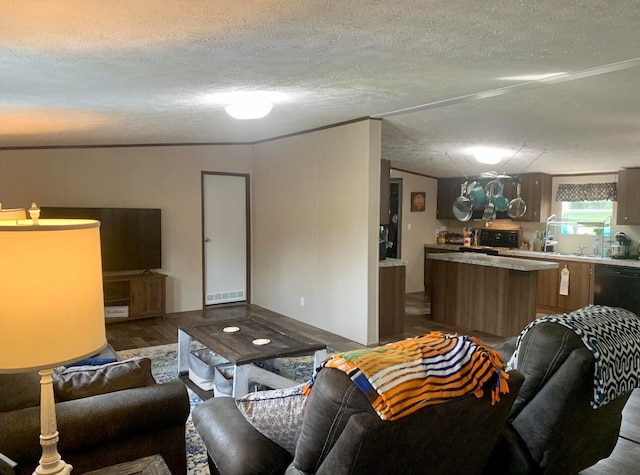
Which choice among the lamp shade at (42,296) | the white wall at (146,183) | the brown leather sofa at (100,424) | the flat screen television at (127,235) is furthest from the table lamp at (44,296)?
the white wall at (146,183)

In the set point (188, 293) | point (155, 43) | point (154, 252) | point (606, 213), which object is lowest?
point (188, 293)

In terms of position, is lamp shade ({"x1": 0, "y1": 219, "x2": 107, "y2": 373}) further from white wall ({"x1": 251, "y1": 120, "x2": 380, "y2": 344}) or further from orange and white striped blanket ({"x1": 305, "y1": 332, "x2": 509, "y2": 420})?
white wall ({"x1": 251, "y1": 120, "x2": 380, "y2": 344})

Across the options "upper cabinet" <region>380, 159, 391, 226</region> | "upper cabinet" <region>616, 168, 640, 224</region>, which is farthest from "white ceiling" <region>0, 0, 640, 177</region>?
"upper cabinet" <region>616, 168, 640, 224</region>

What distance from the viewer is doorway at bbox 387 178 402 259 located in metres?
8.26

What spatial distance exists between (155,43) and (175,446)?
1.90 metres

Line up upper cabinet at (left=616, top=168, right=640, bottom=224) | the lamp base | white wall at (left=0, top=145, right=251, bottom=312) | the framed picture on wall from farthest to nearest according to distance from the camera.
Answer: the framed picture on wall < upper cabinet at (left=616, top=168, right=640, bottom=224) < white wall at (left=0, top=145, right=251, bottom=312) < the lamp base

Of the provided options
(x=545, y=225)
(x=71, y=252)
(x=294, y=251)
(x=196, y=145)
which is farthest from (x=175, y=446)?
(x=545, y=225)

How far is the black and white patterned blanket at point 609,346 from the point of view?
1.86 meters

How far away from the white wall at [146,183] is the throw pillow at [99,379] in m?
4.40

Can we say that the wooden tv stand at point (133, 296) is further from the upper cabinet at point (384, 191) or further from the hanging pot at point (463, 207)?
the hanging pot at point (463, 207)

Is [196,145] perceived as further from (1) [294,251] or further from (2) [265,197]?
(1) [294,251]

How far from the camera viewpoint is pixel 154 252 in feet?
20.7

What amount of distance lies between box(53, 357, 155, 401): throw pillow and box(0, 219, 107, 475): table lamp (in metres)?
0.96

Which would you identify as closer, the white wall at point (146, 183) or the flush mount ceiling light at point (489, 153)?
the white wall at point (146, 183)
